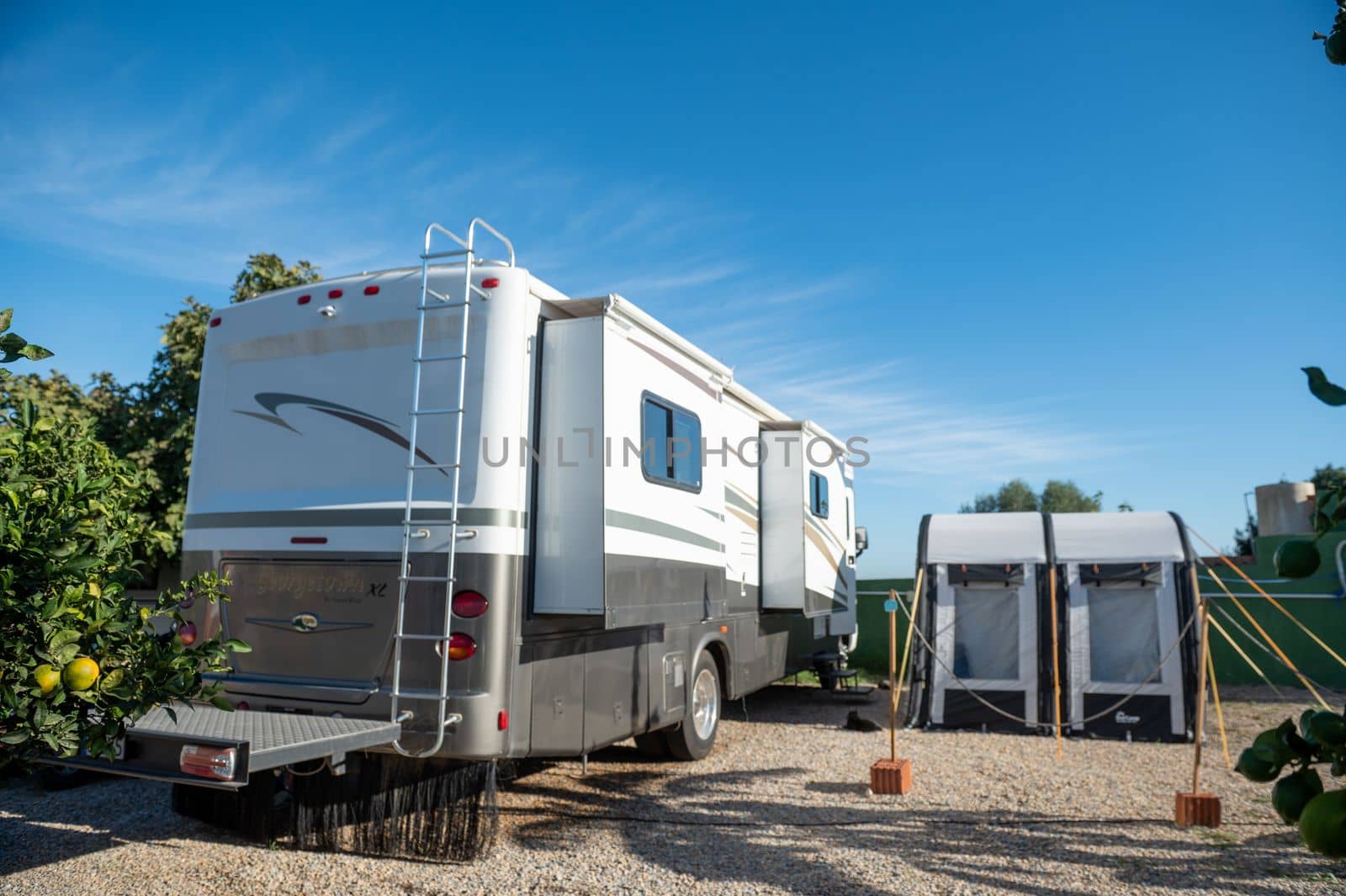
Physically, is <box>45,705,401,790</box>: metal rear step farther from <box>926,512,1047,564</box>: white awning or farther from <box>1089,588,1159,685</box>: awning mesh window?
<box>1089,588,1159,685</box>: awning mesh window

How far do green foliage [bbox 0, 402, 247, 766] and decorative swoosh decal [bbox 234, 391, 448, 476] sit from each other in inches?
93.1

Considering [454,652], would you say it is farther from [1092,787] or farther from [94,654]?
[1092,787]

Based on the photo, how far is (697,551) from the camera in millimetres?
6582

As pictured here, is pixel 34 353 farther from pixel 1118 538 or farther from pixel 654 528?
pixel 1118 538

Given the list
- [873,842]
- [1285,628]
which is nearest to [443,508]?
[873,842]

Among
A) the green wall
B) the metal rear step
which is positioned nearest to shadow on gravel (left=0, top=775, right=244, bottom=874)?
the metal rear step

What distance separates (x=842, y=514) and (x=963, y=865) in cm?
584

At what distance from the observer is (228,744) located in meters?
3.81

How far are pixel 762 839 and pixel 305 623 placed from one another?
2.80 meters

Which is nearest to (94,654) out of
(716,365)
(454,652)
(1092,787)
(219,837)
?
(454,652)

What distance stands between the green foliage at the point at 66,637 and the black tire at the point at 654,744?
4.62m

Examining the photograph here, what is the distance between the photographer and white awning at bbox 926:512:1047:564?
30.2 ft

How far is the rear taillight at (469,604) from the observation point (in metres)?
4.72

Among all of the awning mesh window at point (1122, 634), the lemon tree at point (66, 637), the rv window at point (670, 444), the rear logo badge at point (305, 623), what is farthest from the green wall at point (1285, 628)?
the lemon tree at point (66, 637)
